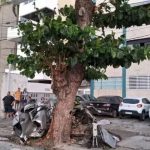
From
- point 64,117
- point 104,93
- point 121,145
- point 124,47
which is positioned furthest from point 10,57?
point 104,93

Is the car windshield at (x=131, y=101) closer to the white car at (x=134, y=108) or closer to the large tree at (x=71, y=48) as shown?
the white car at (x=134, y=108)

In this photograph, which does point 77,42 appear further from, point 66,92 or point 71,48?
point 66,92

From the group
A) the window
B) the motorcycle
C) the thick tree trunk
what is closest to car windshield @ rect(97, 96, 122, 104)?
the window

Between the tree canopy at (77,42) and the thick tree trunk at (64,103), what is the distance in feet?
1.28

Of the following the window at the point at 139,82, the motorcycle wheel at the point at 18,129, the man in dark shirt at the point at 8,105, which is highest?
the window at the point at 139,82

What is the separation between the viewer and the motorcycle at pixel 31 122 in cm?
1410

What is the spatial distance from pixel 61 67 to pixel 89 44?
1506 mm

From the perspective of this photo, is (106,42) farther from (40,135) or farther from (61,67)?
(40,135)

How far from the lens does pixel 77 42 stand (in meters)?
12.5

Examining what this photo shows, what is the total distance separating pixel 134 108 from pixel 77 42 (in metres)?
13.9

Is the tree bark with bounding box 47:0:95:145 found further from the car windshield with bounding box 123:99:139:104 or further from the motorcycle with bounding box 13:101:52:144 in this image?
the car windshield with bounding box 123:99:139:104

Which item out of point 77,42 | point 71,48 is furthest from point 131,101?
point 77,42

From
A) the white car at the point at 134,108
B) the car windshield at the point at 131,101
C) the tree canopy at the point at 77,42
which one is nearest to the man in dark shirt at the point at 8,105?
the white car at the point at 134,108

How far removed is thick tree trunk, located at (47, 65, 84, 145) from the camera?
44.4 feet
